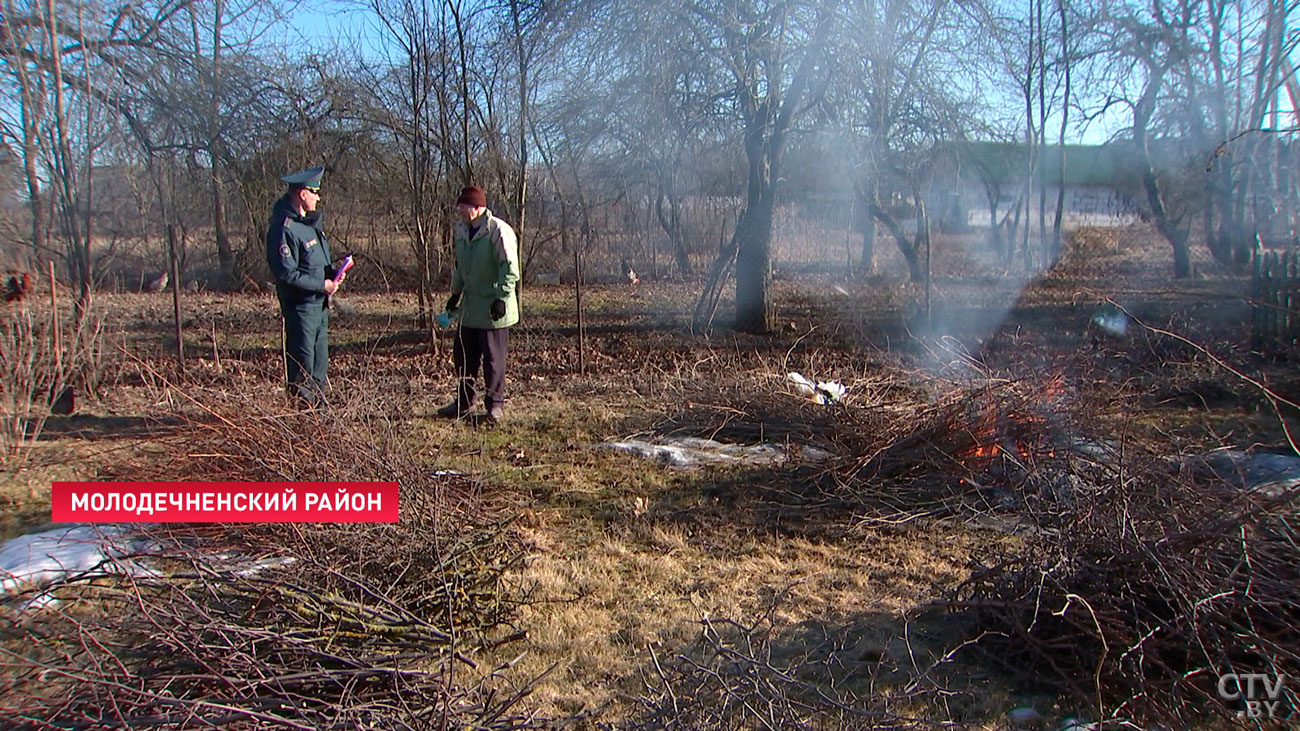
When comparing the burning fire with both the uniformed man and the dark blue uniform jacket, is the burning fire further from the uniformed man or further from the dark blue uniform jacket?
the dark blue uniform jacket

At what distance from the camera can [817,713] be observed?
2.48 m

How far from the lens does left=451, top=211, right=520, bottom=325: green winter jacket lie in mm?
6035

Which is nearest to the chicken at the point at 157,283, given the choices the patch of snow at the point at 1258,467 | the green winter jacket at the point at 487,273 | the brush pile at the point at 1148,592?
the green winter jacket at the point at 487,273

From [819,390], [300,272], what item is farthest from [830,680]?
[300,272]

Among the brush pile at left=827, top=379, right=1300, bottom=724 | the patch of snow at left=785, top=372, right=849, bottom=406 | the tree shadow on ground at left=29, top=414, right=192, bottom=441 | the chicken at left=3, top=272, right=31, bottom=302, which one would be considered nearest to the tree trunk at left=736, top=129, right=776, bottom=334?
the patch of snow at left=785, top=372, right=849, bottom=406

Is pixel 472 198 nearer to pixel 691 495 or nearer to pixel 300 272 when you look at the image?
pixel 300 272

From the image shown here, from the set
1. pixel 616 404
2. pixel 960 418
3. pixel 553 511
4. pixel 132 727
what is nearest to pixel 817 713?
pixel 132 727

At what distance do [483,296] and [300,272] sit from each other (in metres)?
1.17

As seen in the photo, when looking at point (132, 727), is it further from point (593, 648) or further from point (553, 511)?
point (553, 511)

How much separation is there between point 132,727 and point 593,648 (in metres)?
1.49

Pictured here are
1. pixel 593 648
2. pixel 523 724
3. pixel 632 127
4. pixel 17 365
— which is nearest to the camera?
pixel 523 724

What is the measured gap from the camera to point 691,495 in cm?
479

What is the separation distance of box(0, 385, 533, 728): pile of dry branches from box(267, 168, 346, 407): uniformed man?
81.7 inches

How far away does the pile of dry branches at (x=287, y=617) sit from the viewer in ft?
7.02
